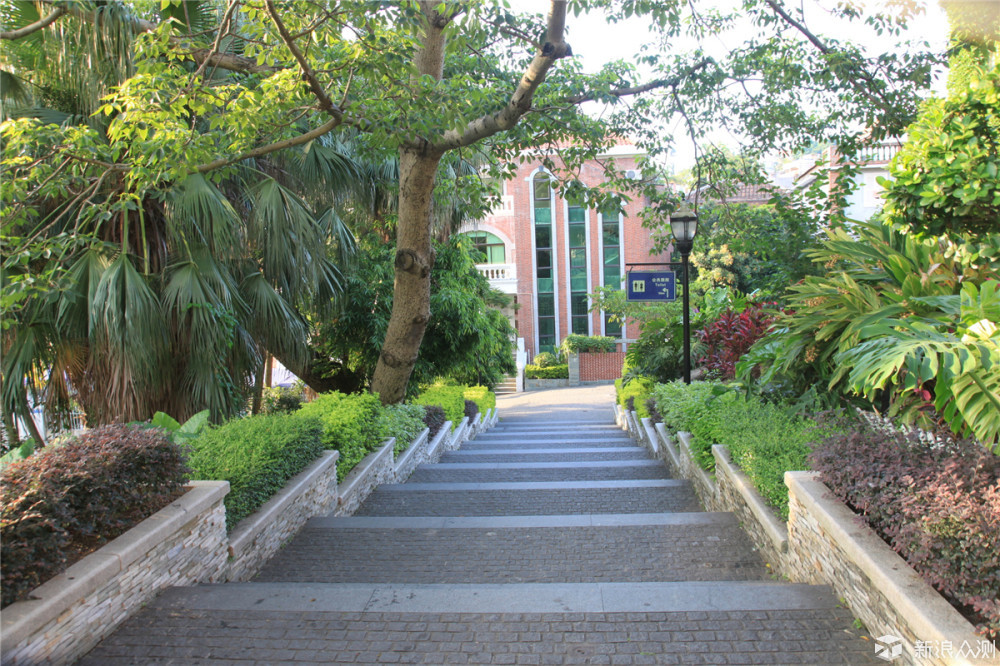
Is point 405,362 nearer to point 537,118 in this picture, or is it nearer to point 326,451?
point 326,451

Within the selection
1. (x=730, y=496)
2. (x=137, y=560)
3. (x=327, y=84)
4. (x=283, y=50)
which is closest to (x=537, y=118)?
(x=327, y=84)

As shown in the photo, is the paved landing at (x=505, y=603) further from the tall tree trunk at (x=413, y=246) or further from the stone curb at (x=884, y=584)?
the tall tree trunk at (x=413, y=246)

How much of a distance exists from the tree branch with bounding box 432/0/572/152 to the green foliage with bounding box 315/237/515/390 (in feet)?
14.5

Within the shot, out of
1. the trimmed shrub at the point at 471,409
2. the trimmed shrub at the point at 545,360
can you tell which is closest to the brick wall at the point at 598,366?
the trimmed shrub at the point at 545,360

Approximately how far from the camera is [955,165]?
155 inches

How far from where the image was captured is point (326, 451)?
621cm

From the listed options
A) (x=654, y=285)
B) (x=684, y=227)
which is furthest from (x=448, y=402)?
(x=684, y=227)

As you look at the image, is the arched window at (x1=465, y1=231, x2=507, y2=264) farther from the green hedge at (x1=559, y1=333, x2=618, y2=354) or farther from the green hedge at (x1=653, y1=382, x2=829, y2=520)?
the green hedge at (x1=653, y1=382, x2=829, y2=520)

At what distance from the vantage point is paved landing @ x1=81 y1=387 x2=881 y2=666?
9.64 ft

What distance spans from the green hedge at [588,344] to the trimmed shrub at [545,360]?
0.98 m

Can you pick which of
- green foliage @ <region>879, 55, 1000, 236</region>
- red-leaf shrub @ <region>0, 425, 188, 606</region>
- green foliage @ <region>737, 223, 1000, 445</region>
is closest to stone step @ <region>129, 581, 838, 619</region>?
red-leaf shrub @ <region>0, 425, 188, 606</region>

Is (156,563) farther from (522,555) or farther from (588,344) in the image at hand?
(588,344)

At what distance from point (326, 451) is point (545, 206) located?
28217 mm

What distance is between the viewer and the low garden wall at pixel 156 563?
9.01ft
